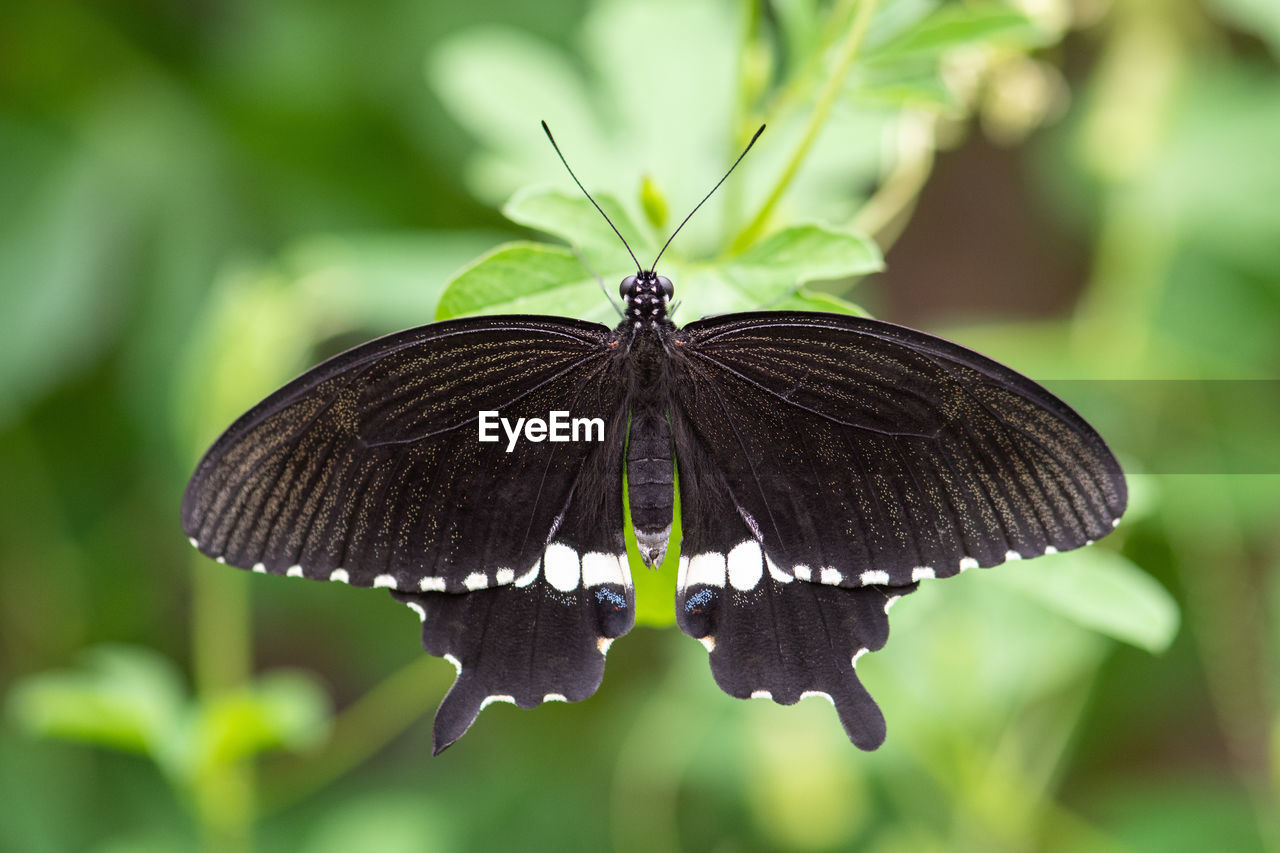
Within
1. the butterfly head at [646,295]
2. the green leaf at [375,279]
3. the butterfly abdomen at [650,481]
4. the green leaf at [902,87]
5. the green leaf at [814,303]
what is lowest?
the butterfly abdomen at [650,481]

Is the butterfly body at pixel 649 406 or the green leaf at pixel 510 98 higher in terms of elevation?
the green leaf at pixel 510 98

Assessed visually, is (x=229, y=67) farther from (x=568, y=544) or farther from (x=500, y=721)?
(x=568, y=544)

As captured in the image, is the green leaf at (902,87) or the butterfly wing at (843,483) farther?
the green leaf at (902,87)

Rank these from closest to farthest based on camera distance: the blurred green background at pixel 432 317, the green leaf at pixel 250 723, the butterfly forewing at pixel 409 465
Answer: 1. the butterfly forewing at pixel 409 465
2. the green leaf at pixel 250 723
3. the blurred green background at pixel 432 317

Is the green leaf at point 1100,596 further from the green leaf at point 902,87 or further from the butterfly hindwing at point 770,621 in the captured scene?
the green leaf at point 902,87

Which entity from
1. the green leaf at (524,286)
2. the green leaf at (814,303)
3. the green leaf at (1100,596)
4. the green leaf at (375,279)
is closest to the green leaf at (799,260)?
the green leaf at (814,303)

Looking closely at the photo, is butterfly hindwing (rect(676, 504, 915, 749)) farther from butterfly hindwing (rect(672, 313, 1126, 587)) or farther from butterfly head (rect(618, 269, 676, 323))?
butterfly head (rect(618, 269, 676, 323))

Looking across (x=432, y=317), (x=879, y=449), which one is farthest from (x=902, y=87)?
(x=432, y=317)
